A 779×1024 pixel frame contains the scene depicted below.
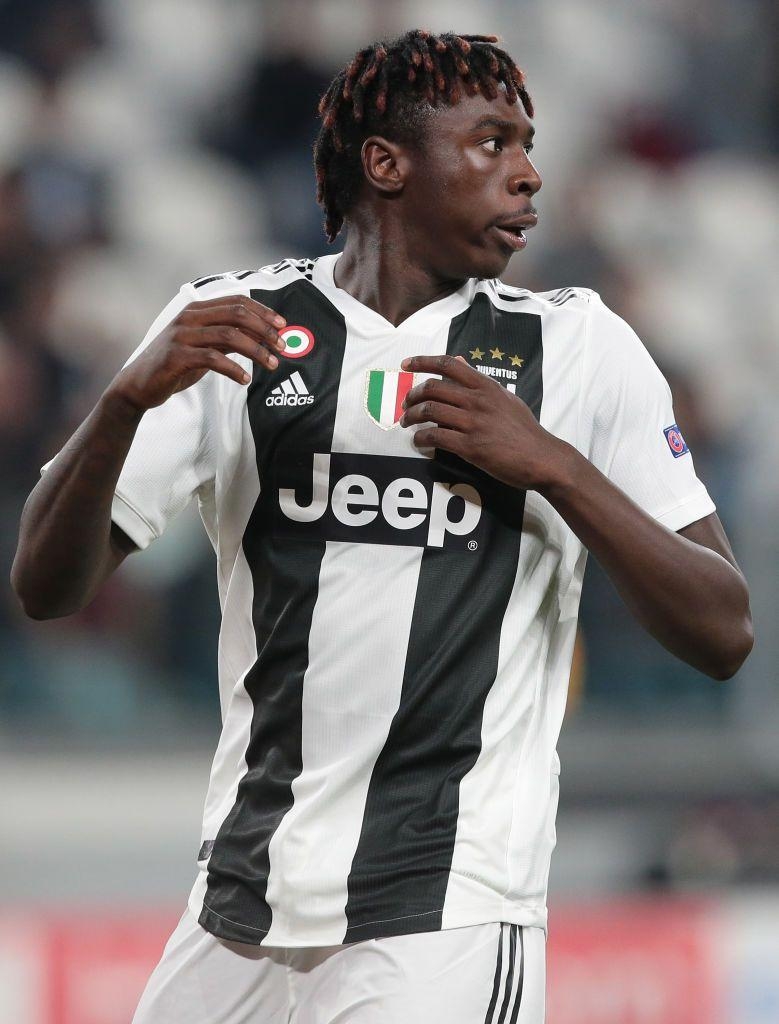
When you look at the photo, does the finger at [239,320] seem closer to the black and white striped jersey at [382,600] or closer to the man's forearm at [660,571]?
the black and white striped jersey at [382,600]

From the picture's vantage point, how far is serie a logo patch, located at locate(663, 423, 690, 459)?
7.29 ft

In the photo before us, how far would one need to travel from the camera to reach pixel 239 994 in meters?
2.10

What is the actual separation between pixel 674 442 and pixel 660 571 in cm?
29

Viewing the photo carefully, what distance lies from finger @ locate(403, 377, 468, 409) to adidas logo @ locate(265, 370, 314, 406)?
9.7 inches

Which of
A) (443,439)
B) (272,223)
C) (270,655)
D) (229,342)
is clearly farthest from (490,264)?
(272,223)

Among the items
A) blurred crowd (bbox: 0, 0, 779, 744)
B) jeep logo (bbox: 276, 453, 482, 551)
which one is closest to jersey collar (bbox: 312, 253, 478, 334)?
jeep logo (bbox: 276, 453, 482, 551)

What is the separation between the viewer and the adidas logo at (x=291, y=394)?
2.21m

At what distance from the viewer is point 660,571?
202 cm

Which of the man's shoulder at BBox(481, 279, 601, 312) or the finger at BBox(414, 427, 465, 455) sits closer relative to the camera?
the finger at BBox(414, 427, 465, 455)

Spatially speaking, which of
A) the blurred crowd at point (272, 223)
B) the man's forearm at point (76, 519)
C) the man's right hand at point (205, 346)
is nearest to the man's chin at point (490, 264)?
the man's right hand at point (205, 346)

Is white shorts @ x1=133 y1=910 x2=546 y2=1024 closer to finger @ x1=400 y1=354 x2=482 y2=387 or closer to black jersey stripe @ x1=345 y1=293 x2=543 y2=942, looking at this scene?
black jersey stripe @ x1=345 y1=293 x2=543 y2=942

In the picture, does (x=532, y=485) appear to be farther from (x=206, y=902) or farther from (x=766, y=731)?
(x=766, y=731)

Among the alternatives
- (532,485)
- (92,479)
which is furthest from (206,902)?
(532,485)

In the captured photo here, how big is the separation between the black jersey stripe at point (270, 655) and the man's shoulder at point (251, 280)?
0.14m
